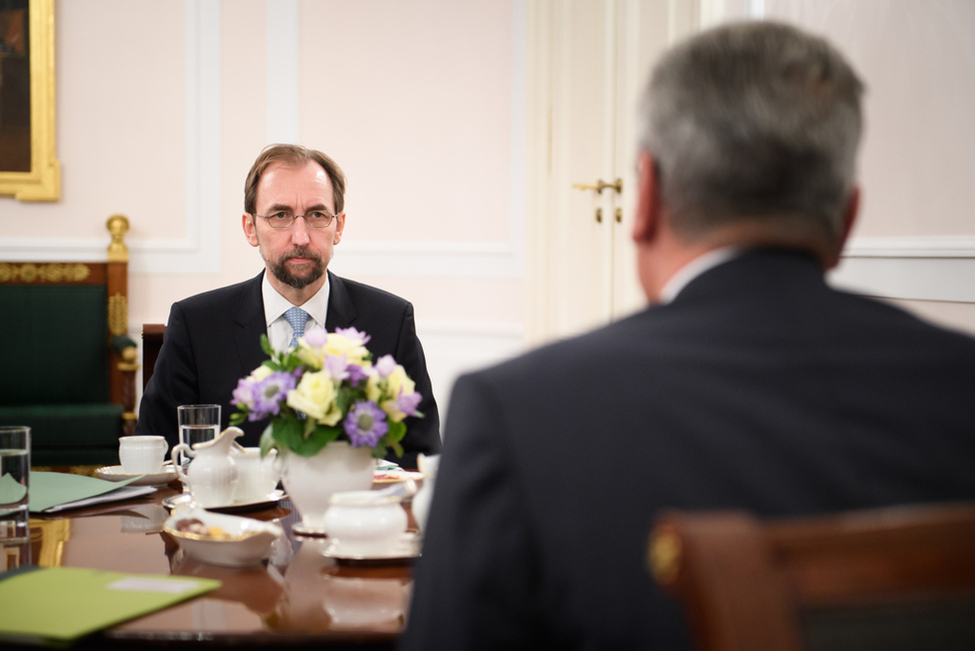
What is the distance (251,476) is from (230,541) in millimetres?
433

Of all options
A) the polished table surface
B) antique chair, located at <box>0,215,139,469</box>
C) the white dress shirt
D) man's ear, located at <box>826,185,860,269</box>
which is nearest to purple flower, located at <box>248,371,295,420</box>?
the polished table surface

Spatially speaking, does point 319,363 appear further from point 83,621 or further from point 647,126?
point 647,126

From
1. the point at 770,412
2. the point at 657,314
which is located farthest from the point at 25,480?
the point at 770,412

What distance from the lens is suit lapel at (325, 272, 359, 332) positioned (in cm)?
275

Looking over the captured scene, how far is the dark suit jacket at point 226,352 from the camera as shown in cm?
250

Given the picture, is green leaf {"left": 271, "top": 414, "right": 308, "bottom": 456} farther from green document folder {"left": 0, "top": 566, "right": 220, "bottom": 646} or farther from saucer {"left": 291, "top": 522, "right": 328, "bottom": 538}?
green document folder {"left": 0, "top": 566, "right": 220, "bottom": 646}

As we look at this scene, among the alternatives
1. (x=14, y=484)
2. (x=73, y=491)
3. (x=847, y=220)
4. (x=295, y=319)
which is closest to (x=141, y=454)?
(x=73, y=491)

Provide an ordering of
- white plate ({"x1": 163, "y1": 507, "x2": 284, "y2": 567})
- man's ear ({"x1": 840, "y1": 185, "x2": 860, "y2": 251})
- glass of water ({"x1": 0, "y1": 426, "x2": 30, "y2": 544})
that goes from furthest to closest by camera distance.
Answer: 1. glass of water ({"x1": 0, "y1": 426, "x2": 30, "y2": 544})
2. white plate ({"x1": 163, "y1": 507, "x2": 284, "y2": 567})
3. man's ear ({"x1": 840, "y1": 185, "x2": 860, "y2": 251})

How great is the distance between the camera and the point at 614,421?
68 centimetres

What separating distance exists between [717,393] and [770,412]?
41 millimetres

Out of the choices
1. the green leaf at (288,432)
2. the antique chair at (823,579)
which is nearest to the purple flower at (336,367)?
the green leaf at (288,432)

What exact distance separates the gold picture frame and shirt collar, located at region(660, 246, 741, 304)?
4.84 m

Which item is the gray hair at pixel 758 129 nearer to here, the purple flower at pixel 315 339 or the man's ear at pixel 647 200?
the man's ear at pixel 647 200

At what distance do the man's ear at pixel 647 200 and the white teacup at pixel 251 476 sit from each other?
107cm
